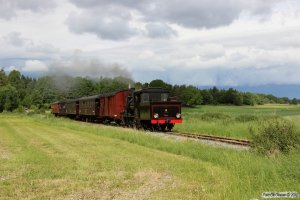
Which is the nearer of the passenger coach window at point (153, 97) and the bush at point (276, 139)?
the bush at point (276, 139)

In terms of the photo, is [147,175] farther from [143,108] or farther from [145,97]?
[145,97]

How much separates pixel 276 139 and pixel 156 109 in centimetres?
1567

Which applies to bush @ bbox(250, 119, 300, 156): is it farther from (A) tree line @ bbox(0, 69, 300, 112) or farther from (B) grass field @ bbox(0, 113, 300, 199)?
(A) tree line @ bbox(0, 69, 300, 112)

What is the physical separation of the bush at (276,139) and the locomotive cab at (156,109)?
14.6 m

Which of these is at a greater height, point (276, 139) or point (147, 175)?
point (276, 139)

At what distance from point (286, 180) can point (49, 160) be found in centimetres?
802

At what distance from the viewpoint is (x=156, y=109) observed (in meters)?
29.9

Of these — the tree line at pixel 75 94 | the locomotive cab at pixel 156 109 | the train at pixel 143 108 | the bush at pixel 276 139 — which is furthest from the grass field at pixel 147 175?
the tree line at pixel 75 94

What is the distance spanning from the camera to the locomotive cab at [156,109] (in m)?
29.9

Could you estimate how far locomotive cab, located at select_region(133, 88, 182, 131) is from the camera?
98.0ft

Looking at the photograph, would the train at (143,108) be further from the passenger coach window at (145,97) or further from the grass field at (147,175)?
the grass field at (147,175)

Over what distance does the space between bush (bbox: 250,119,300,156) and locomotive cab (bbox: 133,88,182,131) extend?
1463 cm

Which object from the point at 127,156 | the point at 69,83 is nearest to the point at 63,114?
the point at 69,83

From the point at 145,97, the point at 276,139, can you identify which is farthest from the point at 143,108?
the point at 276,139
